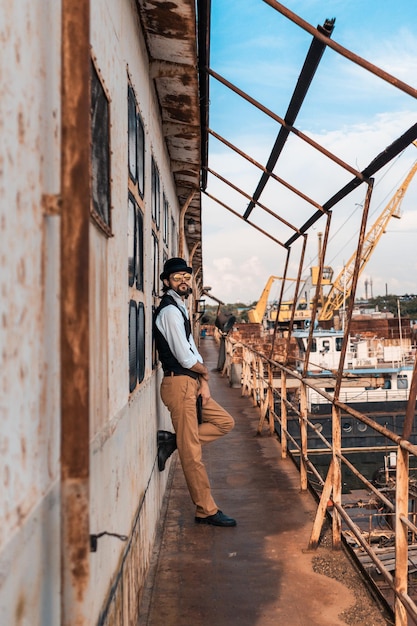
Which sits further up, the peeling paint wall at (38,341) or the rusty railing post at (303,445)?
the peeling paint wall at (38,341)

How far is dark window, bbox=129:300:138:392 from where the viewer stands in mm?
2944

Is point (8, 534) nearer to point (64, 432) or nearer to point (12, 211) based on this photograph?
point (64, 432)

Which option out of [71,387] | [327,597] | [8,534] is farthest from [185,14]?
[327,597]

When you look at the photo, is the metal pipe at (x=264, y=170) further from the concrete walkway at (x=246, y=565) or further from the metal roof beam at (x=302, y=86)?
the concrete walkway at (x=246, y=565)

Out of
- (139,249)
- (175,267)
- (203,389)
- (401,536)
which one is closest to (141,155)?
(139,249)

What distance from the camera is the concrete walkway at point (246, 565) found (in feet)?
10.2

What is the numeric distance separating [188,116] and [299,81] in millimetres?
1805

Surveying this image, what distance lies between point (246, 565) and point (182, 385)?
123cm

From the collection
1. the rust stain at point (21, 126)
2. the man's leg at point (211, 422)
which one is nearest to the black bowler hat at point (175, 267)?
the man's leg at point (211, 422)

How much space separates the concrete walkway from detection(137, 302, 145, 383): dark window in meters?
1.19

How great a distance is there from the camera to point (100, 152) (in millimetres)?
2070

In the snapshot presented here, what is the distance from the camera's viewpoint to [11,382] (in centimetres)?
112

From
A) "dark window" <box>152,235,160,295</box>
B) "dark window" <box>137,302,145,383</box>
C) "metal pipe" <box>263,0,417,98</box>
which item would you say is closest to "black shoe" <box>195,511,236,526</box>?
"dark window" <box>137,302,145,383</box>

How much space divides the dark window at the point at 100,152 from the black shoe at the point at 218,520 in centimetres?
285
